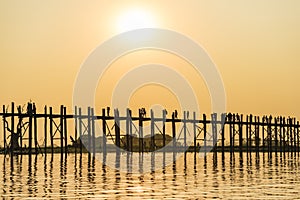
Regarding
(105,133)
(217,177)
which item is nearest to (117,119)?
(105,133)

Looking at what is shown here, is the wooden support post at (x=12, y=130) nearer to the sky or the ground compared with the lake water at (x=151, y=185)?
nearer to the sky

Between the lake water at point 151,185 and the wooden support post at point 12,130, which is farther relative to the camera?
the wooden support post at point 12,130

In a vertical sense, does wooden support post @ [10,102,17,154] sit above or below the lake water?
above

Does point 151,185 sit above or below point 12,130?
below

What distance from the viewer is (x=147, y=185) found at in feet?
111

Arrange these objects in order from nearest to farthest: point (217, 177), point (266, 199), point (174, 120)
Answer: point (266, 199), point (217, 177), point (174, 120)

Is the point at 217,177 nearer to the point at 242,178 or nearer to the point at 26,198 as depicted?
the point at 242,178

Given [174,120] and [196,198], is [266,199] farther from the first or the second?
[174,120]

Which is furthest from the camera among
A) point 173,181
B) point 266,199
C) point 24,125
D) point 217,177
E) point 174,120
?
point 174,120

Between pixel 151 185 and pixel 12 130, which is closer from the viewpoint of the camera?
pixel 151 185

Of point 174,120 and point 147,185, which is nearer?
point 147,185

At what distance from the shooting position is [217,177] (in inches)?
1531

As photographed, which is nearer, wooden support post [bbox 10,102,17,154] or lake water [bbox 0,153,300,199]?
lake water [bbox 0,153,300,199]

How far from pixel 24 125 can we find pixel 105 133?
22.7 ft
